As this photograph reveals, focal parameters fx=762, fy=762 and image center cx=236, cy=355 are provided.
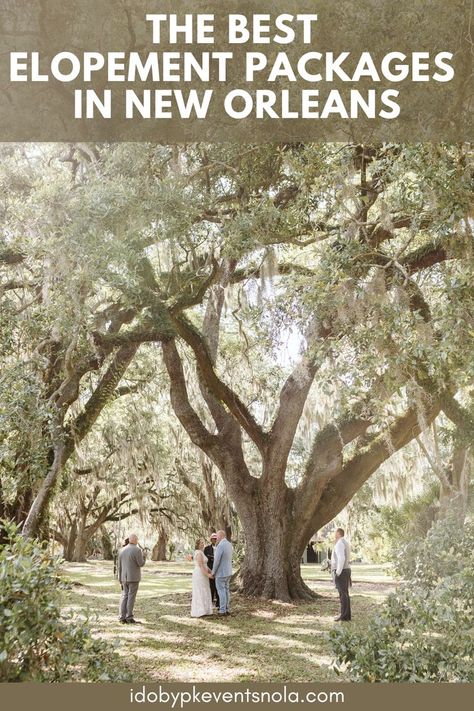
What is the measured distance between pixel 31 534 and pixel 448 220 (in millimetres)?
5780

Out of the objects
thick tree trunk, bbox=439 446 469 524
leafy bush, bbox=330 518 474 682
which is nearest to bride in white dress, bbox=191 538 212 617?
thick tree trunk, bbox=439 446 469 524

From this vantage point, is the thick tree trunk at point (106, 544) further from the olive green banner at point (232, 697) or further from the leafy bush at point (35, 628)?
the leafy bush at point (35, 628)

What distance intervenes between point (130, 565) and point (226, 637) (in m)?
1.45

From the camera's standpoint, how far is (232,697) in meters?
5.66

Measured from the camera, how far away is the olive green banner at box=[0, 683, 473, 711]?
455 centimetres

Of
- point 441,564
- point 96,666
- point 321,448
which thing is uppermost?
point 321,448

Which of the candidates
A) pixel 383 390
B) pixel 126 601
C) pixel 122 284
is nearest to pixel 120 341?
pixel 122 284

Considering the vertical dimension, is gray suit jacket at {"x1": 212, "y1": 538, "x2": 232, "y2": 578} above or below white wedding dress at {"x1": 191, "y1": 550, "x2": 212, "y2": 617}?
above

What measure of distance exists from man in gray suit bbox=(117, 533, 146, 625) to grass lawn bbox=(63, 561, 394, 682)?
189 millimetres

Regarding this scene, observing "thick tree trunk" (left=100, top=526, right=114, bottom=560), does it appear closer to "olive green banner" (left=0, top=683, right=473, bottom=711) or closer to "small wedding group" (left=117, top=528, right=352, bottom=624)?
"small wedding group" (left=117, top=528, right=352, bottom=624)

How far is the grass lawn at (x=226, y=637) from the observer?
22.0 ft

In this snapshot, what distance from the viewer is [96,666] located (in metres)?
4.59

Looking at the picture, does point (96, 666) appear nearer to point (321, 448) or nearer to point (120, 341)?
point (120, 341)

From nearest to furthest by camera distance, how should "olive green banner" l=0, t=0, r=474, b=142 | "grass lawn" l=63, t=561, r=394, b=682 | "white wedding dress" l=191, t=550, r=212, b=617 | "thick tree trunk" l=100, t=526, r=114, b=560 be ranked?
1. "olive green banner" l=0, t=0, r=474, b=142
2. "grass lawn" l=63, t=561, r=394, b=682
3. "white wedding dress" l=191, t=550, r=212, b=617
4. "thick tree trunk" l=100, t=526, r=114, b=560
